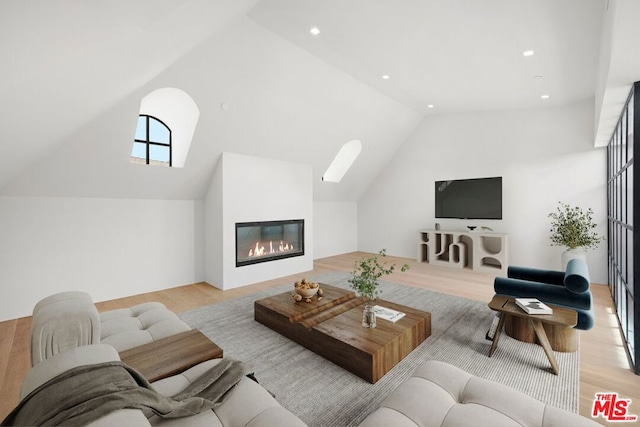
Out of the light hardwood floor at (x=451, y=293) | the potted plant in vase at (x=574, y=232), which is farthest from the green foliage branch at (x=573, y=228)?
the light hardwood floor at (x=451, y=293)

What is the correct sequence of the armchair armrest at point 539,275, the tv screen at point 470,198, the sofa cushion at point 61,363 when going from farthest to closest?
the tv screen at point 470,198, the armchair armrest at point 539,275, the sofa cushion at point 61,363

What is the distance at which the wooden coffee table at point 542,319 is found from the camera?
2.22 meters

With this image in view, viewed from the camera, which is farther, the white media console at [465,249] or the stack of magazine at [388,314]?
the white media console at [465,249]

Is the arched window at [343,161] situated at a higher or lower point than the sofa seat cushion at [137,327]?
higher

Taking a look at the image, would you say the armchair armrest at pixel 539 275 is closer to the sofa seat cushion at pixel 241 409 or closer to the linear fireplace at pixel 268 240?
the sofa seat cushion at pixel 241 409

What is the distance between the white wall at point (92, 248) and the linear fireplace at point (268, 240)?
2.66 ft

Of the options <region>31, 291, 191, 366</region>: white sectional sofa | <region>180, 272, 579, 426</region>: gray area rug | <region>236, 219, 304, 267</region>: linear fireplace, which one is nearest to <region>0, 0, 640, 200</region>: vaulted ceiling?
<region>236, 219, 304, 267</region>: linear fireplace

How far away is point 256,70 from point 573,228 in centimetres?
510

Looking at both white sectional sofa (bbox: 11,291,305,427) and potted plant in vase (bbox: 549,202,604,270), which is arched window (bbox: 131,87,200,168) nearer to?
white sectional sofa (bbox: 11,291,305,427)

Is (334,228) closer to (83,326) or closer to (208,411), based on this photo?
(83,326)

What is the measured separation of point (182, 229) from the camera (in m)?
4.70

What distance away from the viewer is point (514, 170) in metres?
5.38

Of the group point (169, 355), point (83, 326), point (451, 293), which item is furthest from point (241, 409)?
point (451, 293)
